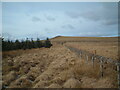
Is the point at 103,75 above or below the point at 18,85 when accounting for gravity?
above

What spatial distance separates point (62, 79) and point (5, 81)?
451 cm

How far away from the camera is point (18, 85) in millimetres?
7359

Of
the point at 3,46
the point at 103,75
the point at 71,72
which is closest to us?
the point at 103,75

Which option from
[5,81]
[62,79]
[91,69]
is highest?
[91,69]

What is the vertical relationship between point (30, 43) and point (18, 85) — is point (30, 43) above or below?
above

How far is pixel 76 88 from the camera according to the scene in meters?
5.69

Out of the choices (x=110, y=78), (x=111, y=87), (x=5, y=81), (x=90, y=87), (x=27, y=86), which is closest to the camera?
(x=111, y=87)

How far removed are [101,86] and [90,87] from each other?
53 centimetres

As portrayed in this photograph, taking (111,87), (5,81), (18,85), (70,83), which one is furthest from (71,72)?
(5,81)

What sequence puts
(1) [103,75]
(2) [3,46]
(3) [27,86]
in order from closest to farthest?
1. (1) [103,75]
2. (3) [27,86]
3. (2) [3,46]

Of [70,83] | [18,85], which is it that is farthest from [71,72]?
[18,85]

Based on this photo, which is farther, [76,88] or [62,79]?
[62,79]

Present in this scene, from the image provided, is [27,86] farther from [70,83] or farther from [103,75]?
[103,75]

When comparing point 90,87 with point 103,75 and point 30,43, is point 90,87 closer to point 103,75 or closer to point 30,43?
point 103,75
